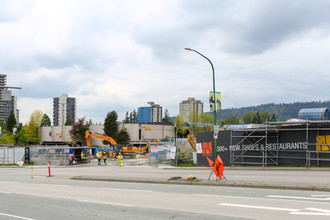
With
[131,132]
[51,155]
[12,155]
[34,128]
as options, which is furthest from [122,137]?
[51,155]

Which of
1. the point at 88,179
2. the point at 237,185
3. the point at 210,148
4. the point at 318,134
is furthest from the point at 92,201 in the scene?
the point at 210,148

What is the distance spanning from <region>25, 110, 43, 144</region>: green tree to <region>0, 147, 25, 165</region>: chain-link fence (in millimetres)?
54098

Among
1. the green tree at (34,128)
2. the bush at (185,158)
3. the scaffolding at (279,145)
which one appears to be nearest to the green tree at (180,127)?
the green tree at (34,128)

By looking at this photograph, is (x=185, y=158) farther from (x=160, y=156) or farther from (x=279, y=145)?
(x=279, y=145)

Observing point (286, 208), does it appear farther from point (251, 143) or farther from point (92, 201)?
point (251, 143)

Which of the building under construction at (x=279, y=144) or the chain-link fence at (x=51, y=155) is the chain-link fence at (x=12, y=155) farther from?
the building under construction at (x=279, y=144)

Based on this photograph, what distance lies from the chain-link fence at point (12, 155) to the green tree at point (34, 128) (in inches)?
2130

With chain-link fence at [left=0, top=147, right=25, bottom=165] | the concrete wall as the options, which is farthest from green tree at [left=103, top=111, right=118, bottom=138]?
chain-link fence at [left=0, top=147, right=25, bottom=165]

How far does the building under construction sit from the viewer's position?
27516 mm

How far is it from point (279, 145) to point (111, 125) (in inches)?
2634

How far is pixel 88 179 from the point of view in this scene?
2400 cm

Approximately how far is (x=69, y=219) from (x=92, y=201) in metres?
3.23

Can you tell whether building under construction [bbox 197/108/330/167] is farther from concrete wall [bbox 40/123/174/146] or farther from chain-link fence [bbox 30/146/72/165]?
concrete wall [bbox 40/123/174/146]

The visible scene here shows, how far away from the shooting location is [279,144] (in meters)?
29.7
